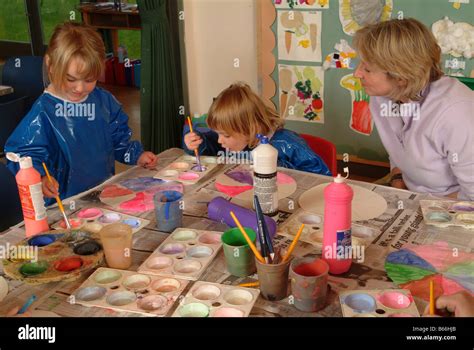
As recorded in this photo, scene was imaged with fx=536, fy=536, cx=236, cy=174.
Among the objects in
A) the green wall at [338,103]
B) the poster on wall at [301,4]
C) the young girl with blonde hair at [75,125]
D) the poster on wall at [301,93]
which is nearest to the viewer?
the young girl with blonde hair at [75,125]

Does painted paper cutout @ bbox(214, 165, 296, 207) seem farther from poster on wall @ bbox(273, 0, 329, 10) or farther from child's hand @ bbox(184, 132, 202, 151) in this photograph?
poster on wall @ bbox(273, 0, 329, 10)

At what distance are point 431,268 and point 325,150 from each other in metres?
0.90

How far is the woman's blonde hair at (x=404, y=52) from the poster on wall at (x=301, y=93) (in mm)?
1549

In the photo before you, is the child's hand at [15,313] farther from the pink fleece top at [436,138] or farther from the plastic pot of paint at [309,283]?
the pink fleece top at [436,138]

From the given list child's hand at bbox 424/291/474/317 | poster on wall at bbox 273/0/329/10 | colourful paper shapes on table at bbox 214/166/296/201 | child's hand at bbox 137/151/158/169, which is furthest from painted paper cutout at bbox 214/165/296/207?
poster on wall at bbox 273/0/329/10

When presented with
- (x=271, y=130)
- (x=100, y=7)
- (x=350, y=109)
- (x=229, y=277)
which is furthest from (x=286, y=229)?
(x=100, y=7)

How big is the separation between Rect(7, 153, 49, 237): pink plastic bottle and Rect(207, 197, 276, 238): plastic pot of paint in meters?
0.43

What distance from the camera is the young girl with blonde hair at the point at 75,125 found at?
181 centimetres

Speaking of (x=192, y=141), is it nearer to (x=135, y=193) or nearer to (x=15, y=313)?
(x=135, y=193)

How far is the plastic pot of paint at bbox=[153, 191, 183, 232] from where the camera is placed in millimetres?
1388

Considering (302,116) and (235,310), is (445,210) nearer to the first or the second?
(235,310)

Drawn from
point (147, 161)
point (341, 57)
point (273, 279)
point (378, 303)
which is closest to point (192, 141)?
point (147, 161)

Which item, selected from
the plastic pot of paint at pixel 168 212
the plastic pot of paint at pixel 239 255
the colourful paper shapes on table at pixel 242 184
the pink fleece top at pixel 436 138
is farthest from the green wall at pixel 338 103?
the plastic pot of paint at pixel 239 255

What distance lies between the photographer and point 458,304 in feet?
3.25
